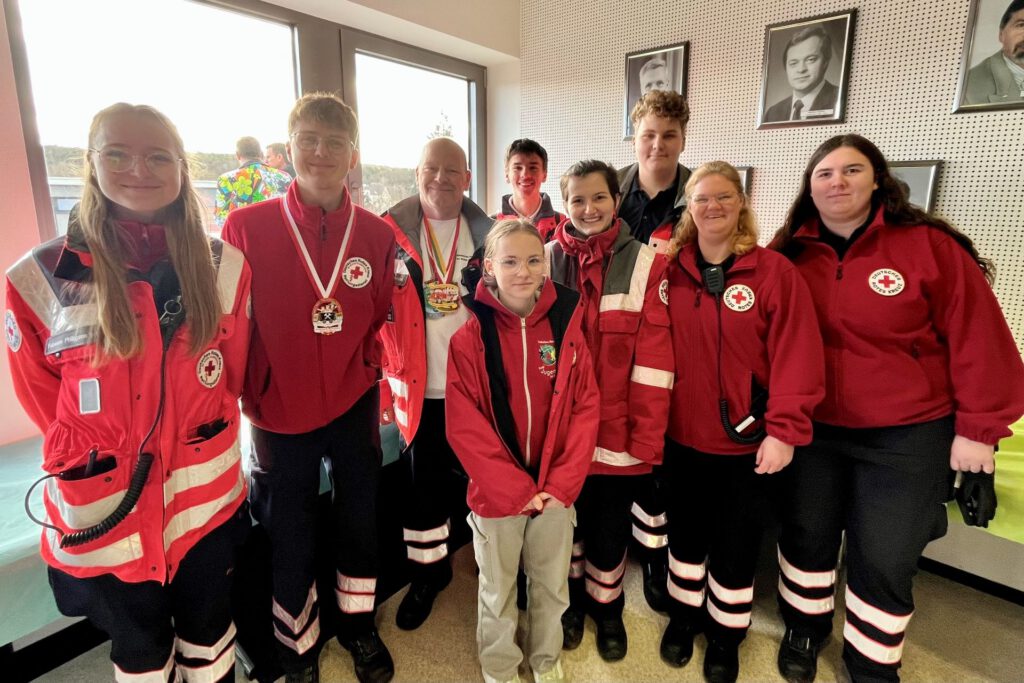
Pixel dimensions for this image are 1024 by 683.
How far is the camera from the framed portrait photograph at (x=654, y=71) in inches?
140

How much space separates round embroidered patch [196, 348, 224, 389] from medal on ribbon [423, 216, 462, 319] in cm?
78

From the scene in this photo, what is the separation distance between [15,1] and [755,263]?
116 inches

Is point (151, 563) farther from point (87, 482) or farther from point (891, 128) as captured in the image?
point (891, 128)

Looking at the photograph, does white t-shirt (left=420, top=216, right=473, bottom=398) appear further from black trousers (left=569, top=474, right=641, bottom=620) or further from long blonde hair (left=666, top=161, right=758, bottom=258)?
long blonde hair (left=666, top=161, right=758, bottom=258)

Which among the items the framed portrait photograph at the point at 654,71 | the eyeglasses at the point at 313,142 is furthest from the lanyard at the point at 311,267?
the framed portrait photograph at the point at 654,71

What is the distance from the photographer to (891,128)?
2930mm

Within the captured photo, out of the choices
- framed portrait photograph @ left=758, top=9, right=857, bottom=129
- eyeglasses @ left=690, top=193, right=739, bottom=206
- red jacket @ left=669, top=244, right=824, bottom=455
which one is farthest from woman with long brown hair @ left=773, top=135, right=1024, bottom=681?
framed portrait photograph @ left=758, top=9, right=857, bottom=129

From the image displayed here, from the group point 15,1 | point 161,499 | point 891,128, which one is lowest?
Result: point 161,499

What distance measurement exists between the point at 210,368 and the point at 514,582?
1130 mm

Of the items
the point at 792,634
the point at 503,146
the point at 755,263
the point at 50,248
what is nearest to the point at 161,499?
the point at 50,248

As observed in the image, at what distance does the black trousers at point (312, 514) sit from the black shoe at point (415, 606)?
0.87ft

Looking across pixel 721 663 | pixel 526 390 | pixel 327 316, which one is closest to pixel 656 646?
pixel 721 663

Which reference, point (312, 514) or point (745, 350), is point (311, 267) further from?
point (745, 350)

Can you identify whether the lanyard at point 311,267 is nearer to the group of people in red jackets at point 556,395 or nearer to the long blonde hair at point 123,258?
the group of people in red jackets at point 556,395
